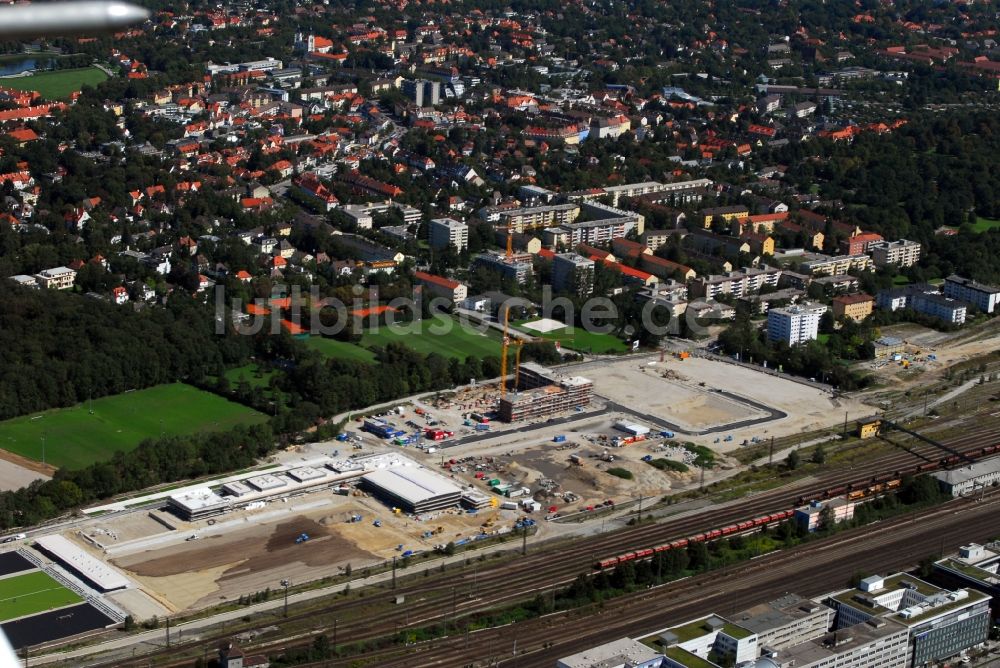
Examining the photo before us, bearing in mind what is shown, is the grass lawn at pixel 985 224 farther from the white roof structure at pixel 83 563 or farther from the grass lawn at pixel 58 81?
the grass lawn at pixel 58 81

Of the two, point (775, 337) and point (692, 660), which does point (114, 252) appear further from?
point (692, 660)

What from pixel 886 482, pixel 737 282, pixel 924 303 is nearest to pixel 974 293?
pixel 924 303

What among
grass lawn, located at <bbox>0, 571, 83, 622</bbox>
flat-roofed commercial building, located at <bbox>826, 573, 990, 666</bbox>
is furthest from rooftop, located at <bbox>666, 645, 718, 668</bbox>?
grass lawn, located at <bbox>0, 571, 83, 622</bbox>

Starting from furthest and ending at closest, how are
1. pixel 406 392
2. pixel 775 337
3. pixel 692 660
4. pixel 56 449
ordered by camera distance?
1. pixel 775 337
2. pixel 406 392
3. pixel 56 449
4. pixel 692 660

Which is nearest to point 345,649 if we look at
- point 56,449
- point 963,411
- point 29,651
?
point 29,651

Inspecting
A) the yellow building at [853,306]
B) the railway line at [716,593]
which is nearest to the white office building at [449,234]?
the yellow building at [853,306]

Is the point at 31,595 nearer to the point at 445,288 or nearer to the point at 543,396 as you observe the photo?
the point at 543,396
